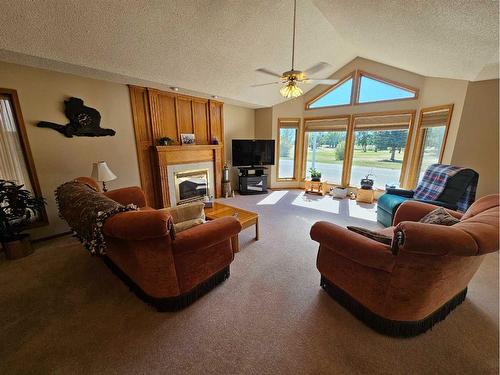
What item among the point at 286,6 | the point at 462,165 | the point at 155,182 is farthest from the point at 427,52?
the point at 155,182

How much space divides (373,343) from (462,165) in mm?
3222

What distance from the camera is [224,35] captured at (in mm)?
2658

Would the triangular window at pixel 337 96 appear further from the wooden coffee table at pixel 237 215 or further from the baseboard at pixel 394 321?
the baseboard at pixel 394 321

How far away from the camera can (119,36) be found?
227 centimetres

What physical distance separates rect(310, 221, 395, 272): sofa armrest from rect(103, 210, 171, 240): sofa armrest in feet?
3.92

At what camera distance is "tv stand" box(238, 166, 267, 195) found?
5.37 meters

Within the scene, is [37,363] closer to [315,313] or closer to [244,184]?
[315,313]

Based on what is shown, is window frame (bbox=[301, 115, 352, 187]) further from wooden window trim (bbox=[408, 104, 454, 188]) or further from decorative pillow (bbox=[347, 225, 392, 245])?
decorative pillow (bbox=[347, 225, 392, 245])

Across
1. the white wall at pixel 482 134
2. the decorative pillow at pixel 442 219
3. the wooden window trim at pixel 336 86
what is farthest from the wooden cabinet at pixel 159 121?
the white wall at pixel 482 134

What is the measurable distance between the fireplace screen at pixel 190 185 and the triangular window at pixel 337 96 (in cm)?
346

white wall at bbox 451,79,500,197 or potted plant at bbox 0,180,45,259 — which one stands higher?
white wall at bbox 451,79,500,197

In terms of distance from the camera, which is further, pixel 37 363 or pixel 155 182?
pixel 155 182

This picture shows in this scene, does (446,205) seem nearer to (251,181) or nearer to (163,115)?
(251,181)

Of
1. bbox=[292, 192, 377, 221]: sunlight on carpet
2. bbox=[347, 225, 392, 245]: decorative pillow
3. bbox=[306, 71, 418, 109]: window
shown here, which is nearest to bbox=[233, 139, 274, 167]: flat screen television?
bbox=[292, 192, 377, 221]: sunlight on carpet
